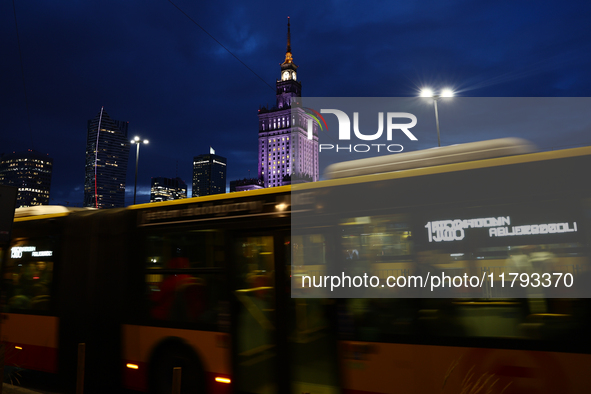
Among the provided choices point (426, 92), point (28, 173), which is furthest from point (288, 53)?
point (426, 92)

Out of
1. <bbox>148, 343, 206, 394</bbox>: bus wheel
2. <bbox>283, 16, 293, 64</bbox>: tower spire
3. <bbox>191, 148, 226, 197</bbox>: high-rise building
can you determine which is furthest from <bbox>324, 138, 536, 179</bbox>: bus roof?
<bbox>283, 16, 293, 64</bbox>: tower spire

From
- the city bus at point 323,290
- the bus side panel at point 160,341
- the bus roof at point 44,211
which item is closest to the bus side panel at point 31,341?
the city bus at point 323,290

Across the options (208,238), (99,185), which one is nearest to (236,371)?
(208,238)

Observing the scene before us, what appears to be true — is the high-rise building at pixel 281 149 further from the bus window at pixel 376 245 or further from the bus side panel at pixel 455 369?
the bus side panel at pixel 455 369

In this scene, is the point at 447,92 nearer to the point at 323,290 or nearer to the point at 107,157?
the point at 323,290

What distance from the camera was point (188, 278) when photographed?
214 inches

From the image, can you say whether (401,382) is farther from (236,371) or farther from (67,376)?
(67,376)

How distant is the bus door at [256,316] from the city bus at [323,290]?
18 millimetres

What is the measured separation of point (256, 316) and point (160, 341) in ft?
5.38

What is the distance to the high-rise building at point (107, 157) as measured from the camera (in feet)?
249

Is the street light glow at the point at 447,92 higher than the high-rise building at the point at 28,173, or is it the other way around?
the high-rise building at the point at 28,173

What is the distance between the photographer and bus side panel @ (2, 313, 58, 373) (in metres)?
6.70

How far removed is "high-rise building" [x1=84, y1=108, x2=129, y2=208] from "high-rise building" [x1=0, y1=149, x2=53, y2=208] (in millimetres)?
20126

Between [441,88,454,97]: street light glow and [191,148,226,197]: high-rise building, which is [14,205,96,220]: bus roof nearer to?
[441,88,454,97]: street light glow
